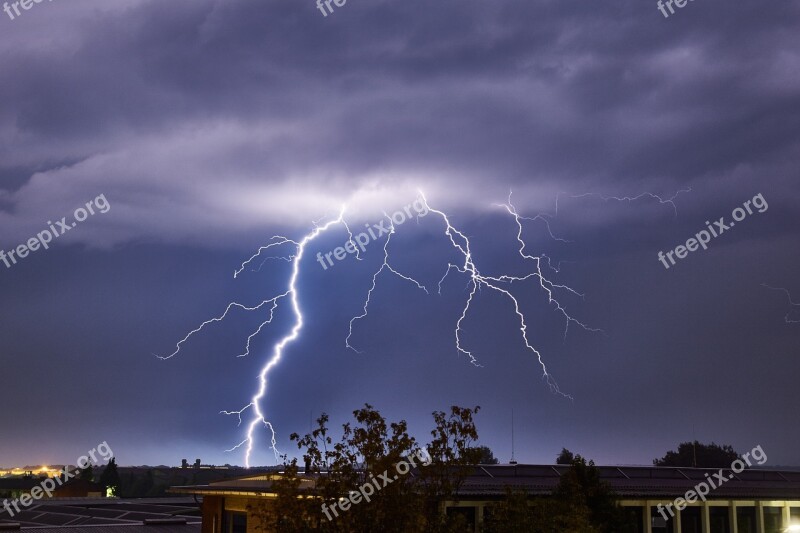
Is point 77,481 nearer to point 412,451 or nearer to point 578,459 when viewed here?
point 578,459

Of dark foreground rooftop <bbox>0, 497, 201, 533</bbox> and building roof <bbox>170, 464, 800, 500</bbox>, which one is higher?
building roof <bbox>170, 464, 800, 500</bbox>

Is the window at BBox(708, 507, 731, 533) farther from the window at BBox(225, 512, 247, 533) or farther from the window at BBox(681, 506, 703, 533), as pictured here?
the window at BBox(225, 512, 247, 533)

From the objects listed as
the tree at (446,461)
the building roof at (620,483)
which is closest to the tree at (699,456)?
the building roof at (620,483)

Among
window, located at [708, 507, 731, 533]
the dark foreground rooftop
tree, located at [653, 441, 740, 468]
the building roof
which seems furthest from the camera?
tree, located at [653, 441, 740, 468]

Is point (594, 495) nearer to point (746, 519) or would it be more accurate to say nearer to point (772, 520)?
point (746, 519)

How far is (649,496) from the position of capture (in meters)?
28.4

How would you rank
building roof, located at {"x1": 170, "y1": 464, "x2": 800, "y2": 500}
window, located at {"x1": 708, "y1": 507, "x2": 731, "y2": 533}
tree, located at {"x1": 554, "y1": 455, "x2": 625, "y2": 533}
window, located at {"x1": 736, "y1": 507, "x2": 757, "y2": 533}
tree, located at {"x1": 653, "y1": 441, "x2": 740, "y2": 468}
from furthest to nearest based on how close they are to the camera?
1. tree, located at {"x1": 653, "y1": 441, "x2": 740, "y2": 468}
2. window, located at {"x1": 736, "y1": 507, "x2": 757, "y2": 533}
3. window, located at {"x1": 708, "y1": 507, "x2": 731, "y2": 533}
4. building roof, located at {"x1": 170, "y1": 464, "x2": 800, "y2": 500}
5. tree, located at {"x1": 554, "y1": 455, "x2": 625, "y2": 533}

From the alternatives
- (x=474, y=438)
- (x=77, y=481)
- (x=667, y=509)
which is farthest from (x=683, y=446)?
(x=474, y=438)

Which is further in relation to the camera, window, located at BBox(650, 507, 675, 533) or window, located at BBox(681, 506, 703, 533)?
window, located at BBox(681, 506, 703, 533)

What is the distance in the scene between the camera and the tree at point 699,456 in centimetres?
8643

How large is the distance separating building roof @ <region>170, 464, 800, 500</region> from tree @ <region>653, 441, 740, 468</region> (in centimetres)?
5331

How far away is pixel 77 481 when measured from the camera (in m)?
95.6

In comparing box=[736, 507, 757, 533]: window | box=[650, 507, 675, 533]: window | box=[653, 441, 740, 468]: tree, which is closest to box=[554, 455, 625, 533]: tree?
box=[650, 507, 675, 533]: window

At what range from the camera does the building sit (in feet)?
92.5
